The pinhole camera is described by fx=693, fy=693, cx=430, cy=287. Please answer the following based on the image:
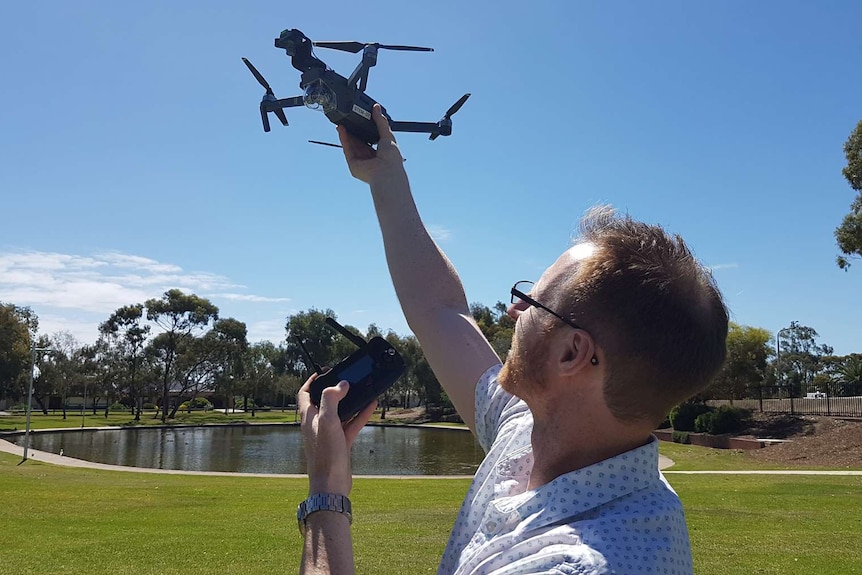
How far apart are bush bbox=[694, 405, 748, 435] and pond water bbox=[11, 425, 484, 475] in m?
9.06

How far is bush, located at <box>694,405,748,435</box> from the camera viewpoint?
87.7 feet

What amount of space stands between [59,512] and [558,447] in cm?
1026

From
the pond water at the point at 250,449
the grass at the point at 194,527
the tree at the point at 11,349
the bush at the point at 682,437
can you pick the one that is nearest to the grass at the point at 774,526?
the grass at the point at 194,527

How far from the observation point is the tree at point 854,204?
1994cm

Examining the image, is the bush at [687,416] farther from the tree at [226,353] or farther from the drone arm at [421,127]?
the tree at [226,353]

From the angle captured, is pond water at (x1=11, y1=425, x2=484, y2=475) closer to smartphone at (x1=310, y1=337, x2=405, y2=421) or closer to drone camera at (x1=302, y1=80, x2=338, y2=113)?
drone camera at (x1=302, y1=80, x2=338, y2=113)

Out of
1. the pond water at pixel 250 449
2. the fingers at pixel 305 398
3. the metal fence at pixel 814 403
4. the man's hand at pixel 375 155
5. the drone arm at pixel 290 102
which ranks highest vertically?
the drone arm at pixel 290 102

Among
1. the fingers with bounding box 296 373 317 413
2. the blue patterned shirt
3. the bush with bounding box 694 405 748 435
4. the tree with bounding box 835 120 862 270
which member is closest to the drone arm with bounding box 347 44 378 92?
the fingers with bounding box 296 373 317 413

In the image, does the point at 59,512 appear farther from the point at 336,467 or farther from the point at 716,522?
the point at 336,467

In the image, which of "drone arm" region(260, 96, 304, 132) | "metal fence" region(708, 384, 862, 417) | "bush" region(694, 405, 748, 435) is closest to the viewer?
"drone arm" region(260, 96, 304, 132)

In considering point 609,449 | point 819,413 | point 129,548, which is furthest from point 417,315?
point 819,413

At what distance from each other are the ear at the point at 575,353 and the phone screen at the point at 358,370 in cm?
42

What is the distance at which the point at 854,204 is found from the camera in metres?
20.4

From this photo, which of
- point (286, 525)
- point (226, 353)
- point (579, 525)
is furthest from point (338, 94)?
point (226, 353)
